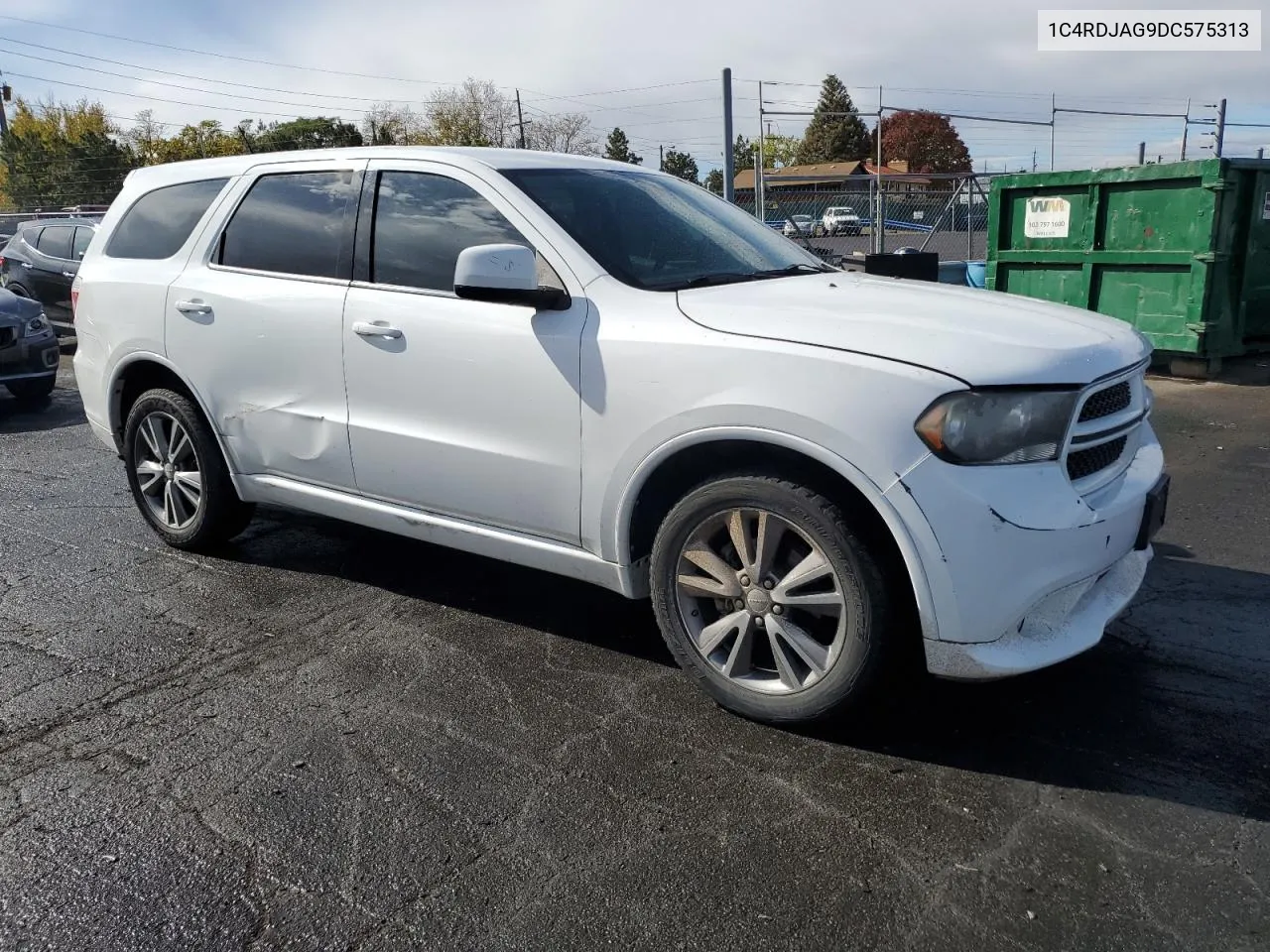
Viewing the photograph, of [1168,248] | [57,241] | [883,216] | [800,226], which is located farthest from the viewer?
[800,226]

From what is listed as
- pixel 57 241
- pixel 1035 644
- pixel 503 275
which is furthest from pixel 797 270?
pixel 57 241

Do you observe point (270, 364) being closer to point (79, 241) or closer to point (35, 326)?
point (35, 326)

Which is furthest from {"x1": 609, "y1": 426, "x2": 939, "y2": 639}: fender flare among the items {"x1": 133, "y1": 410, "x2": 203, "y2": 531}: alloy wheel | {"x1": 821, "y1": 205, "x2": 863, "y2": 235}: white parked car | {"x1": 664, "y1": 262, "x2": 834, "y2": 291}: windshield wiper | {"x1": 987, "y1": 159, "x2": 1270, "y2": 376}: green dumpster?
{"x1": 821, "y1": 205, "x2": 863, "y2": 235}: white parked car

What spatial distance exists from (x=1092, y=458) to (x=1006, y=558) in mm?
539

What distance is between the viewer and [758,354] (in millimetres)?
3072

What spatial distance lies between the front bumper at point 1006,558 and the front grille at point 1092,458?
7cm

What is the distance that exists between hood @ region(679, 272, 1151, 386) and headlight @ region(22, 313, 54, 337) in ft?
27.1

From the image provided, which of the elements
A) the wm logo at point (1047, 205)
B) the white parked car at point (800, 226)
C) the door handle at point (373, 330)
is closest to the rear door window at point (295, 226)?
the door handle at point (373, 330)

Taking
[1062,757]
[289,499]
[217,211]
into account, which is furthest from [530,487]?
[217,211]

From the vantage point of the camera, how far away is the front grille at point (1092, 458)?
3.02 metres

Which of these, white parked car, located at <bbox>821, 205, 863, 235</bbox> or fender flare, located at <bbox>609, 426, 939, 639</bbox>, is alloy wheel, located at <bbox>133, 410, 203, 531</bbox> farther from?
white parked car, located at <bbox>821, 205, 863, 235</bbox>

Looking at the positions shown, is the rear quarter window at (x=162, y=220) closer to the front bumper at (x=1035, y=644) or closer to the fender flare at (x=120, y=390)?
the fender flare at (x=120, y=390)

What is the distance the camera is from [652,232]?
3924 mm

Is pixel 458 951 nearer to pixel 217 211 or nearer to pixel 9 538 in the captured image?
pixel 217 211
